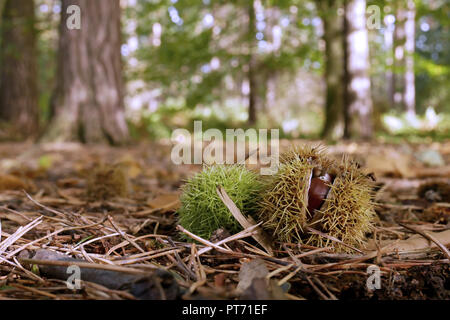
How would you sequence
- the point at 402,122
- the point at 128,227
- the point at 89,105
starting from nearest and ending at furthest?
1. the point at 128,227
2. the point at 89,105
3. the point at 402,122

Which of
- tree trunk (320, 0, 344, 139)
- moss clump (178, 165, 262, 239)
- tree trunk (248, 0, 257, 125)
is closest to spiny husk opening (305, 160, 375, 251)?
moss clump (178, 165, 262, 239)

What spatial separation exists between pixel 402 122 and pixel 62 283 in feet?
48.4

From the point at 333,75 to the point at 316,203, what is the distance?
7.88 metres

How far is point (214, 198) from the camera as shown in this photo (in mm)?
1392

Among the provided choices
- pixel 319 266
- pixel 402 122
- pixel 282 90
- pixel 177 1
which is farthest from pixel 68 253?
pixel 402 122

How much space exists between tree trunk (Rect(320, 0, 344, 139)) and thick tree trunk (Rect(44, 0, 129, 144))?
4397 millimetres

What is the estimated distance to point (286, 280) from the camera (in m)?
1.09

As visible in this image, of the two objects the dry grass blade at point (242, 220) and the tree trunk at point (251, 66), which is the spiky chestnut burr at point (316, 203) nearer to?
the dry grass blade at point (242, 220)

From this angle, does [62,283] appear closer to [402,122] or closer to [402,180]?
[402,180]

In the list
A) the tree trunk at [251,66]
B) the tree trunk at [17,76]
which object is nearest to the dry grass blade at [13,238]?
the tree trunk at [17,76]

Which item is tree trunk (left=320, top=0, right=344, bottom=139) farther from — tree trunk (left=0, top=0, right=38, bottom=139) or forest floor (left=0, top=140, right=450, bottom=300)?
tree trunk (left=0, top=0, right=38, bottom=139)

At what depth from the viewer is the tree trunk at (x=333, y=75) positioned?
8.02m

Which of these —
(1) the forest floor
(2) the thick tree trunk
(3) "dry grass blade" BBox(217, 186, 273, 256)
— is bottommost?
(1) the forest floor

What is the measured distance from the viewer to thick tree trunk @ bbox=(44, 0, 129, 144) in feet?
17.7
